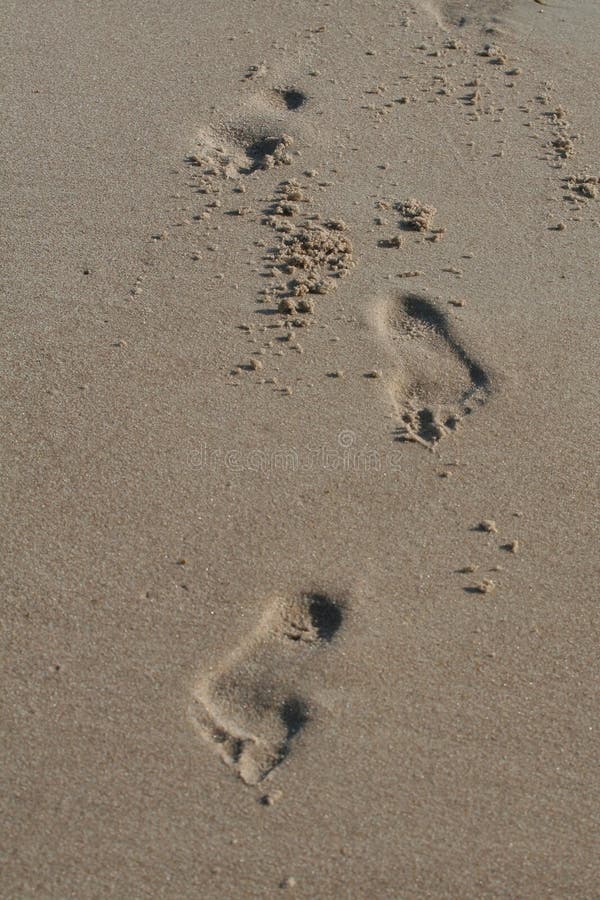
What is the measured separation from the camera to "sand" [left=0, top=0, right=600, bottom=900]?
1741 mm

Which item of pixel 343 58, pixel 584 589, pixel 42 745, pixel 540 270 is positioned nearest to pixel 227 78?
pixel 343 58

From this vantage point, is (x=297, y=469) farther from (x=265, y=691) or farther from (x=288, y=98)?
(x=288, y=98)

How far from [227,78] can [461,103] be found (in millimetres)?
800

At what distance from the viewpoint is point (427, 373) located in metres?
2.47

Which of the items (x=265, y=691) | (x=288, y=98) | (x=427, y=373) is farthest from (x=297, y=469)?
(x=288, y=98)

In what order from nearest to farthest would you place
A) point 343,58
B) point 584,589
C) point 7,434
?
point 584,589 < point 7,434 < point 343,58

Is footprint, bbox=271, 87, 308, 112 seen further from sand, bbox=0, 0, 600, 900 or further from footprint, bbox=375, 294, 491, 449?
footprint, bbox=375, 294, 491, 449

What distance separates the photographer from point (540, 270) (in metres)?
2.79

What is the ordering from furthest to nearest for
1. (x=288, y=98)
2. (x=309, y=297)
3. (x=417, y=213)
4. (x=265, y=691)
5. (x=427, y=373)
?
(x=288, y=98) → (x=417, y=213) → (x=309, y=297) → (x=427, y=373) → (x=265, y=691)

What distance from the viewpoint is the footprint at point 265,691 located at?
1.81 metres

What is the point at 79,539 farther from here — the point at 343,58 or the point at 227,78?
the point at 343,58
